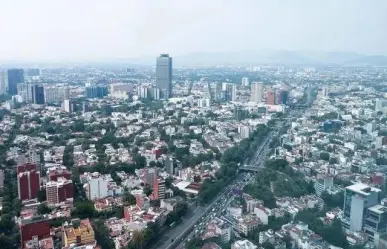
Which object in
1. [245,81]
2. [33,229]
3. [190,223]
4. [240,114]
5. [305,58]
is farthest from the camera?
[245,81]

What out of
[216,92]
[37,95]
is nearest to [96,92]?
[37,95]

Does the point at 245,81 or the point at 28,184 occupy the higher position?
the point at 245,81

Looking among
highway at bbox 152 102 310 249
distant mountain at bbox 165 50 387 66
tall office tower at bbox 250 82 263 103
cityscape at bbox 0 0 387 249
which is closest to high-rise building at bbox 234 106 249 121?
cityscape at bbox 0 0 387 249

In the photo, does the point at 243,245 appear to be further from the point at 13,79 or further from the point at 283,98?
the point at 13,79

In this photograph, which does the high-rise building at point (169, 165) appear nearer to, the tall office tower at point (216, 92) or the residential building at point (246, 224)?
the residential building at point (246, 224)

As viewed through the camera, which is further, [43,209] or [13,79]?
[13,79]

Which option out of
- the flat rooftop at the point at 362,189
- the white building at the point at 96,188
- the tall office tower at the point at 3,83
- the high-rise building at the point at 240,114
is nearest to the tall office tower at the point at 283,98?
the high-rise building at the point at 240,114

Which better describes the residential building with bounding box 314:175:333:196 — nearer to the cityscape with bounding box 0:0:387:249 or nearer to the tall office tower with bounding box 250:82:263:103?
the cityscape with bounding box 0:0:387:249
